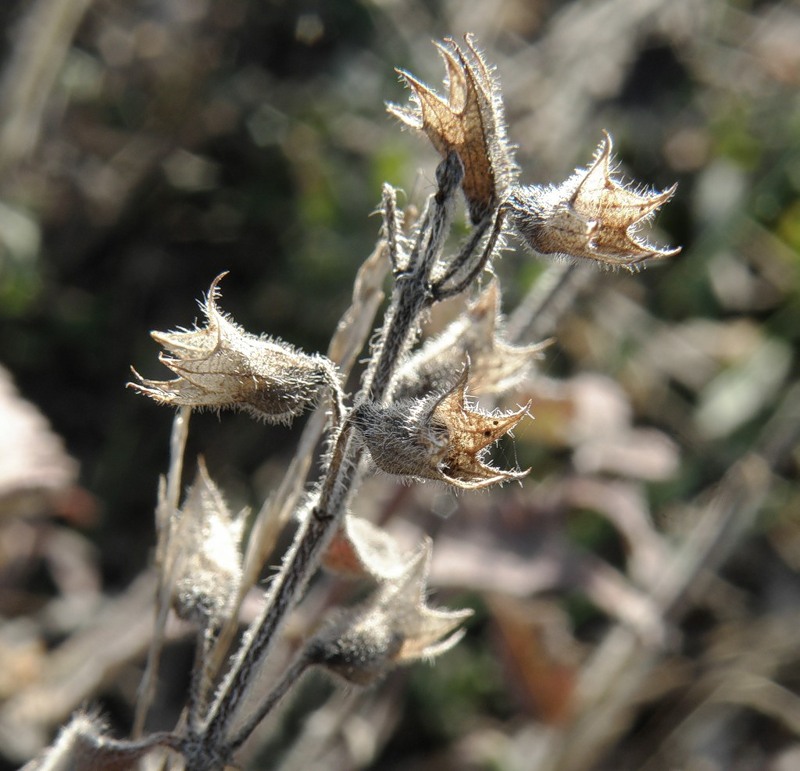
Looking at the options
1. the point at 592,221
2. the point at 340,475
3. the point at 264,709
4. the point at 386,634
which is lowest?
the point at 264,709

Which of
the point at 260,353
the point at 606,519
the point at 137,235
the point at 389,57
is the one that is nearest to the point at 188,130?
the point at 137,235

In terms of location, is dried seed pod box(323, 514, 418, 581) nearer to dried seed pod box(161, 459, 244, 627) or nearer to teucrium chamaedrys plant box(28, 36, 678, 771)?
teucrium chamaedrys plant box(28, 36, 678, 771)

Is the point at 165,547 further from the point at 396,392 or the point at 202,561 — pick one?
the point at 396,392

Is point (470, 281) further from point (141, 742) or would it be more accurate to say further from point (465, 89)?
point (141, 742)

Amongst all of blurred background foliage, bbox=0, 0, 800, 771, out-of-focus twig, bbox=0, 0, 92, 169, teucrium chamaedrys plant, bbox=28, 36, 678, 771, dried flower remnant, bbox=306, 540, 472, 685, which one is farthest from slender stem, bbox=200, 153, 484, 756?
out-of-focus twig, bbox=0, 0, 92, 169

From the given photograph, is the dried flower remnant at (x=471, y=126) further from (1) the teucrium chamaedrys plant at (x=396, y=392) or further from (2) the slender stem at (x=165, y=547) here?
(2) the slender stem at (x=165, y=547)

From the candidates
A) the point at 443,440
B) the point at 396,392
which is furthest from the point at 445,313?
the point at 443,440
